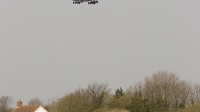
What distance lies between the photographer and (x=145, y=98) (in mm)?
82875

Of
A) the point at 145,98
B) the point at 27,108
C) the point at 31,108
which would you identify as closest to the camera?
the point at 31,108

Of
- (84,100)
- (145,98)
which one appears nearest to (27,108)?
(84,100)

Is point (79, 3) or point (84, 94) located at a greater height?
point (79, 3)

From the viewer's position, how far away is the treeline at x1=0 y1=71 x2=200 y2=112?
2881 inches

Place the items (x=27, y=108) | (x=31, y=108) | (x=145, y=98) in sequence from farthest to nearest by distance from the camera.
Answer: (x=145, y=98) < (x=27, y=108) < (x=31, y=108)

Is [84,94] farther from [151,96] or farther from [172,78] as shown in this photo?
[172,78]

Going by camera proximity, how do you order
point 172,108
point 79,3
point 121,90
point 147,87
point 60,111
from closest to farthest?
point 79,3 → point 60,111 → point 172,108 → point 147,87 → point 121,90

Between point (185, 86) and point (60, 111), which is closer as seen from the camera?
point (60, 111)

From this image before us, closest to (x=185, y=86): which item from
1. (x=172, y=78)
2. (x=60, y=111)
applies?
(x=172, y=78)

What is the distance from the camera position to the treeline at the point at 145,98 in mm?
73188

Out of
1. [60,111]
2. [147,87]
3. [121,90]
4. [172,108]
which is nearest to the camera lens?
[60,111]

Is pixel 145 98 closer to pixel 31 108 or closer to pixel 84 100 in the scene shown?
pixel 84 100

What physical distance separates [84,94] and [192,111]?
24.7 meters

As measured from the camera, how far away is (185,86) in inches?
3248
